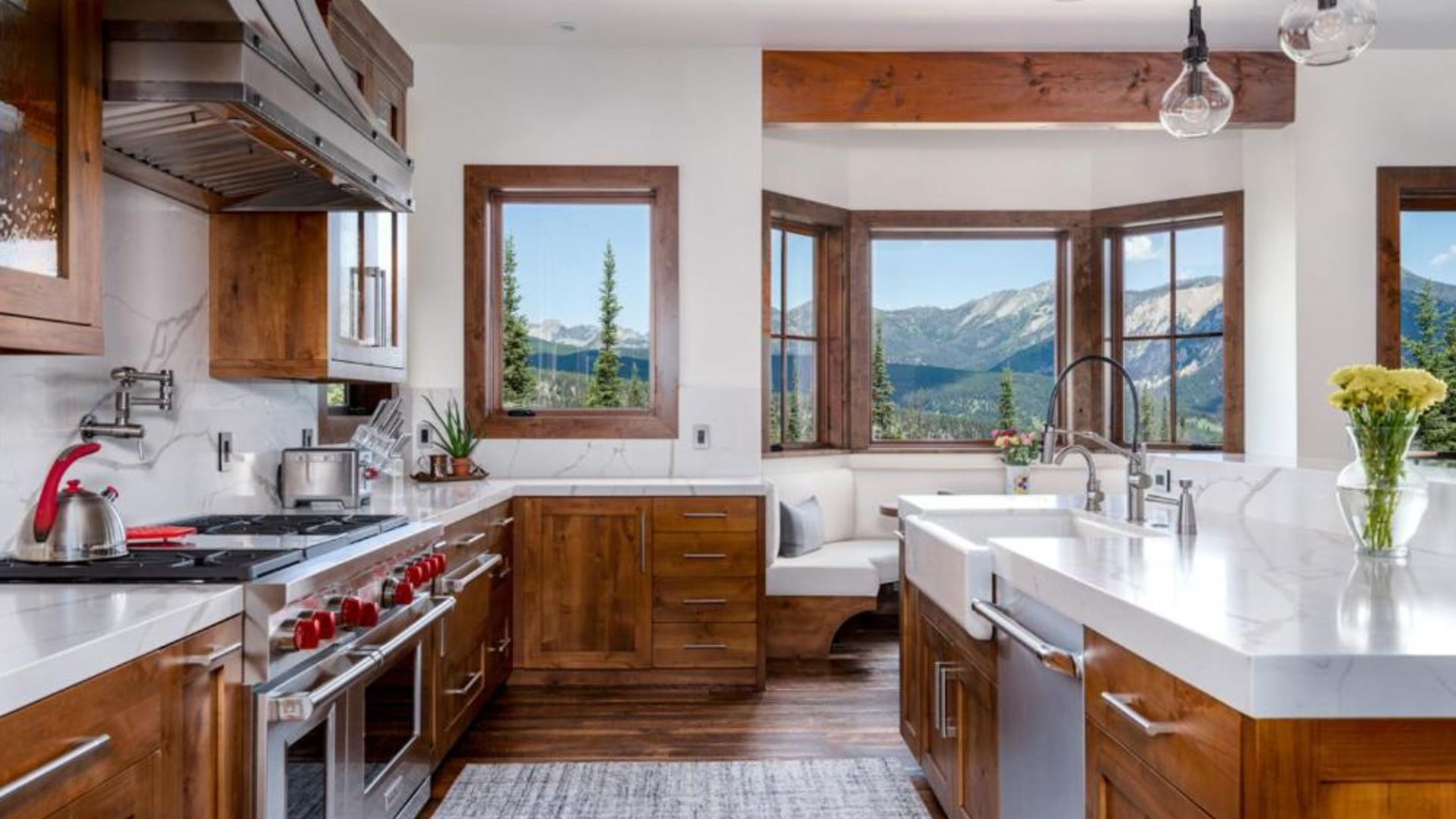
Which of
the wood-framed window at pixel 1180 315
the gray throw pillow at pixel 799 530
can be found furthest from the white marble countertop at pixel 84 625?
the wood-framed window at pixel 1180 315

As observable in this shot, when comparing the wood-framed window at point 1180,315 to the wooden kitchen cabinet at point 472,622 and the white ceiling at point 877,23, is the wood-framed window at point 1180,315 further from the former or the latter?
the wooden kitchen cabinet at point 472,622

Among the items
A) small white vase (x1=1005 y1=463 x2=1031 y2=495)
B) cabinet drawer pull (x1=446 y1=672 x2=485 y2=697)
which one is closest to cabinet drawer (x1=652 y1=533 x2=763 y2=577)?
cabinet drawer pull (x1=446 y1=672 x2=485 y2=697)

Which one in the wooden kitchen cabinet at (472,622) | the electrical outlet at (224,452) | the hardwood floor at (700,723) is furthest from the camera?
the hardwood floor at (700,723)

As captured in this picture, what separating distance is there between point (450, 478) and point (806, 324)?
7.65 ft

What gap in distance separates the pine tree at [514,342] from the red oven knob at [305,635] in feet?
8.79

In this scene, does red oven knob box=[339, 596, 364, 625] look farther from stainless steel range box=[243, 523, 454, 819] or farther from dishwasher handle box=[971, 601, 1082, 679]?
dishwasher handle box=[971, 601, 1082, 679]

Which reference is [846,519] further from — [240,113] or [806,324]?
[240,113]

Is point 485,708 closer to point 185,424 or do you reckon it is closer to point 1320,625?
point 185,424

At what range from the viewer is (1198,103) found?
2.25m

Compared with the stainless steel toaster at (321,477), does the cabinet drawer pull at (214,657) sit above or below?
below

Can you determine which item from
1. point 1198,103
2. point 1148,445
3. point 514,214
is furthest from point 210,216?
point 1148,445

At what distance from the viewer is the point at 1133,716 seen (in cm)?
129

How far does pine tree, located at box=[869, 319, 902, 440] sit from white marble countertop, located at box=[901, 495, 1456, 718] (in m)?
3.58

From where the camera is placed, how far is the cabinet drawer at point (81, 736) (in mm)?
1048
